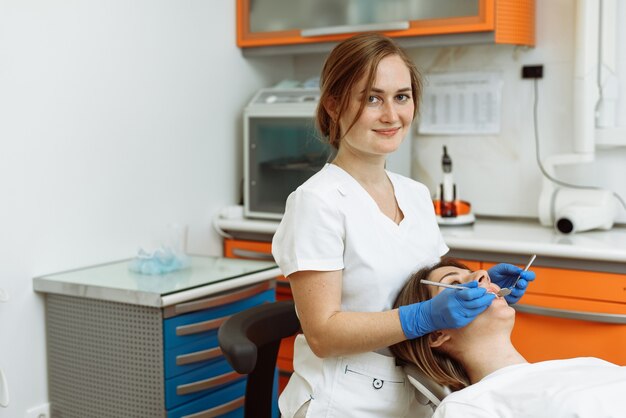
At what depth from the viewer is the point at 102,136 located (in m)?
2.70

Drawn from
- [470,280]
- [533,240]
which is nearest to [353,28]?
[533,240]

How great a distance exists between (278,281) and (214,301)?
0.70m

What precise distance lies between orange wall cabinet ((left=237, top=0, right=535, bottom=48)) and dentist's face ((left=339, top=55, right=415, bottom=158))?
1.26 meters

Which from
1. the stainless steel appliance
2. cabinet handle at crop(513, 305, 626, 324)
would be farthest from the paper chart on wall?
cabinet handle at crop(513, 305, 626, 324)

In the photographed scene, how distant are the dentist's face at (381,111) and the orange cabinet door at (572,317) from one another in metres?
1.12

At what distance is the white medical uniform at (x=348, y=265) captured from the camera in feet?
5.35

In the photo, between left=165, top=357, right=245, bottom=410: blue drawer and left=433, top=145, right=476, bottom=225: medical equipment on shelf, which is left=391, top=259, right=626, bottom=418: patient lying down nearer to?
left=165, top=357, right=245, bottom=410: blue drawer

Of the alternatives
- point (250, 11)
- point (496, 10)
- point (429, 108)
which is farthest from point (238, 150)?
point (496, 10)

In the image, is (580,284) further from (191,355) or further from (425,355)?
(191,355)

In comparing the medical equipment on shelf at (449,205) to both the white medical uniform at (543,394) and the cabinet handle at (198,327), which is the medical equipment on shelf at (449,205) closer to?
the cabinet handle at (198,327)

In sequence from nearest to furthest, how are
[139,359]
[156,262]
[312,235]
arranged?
[312,235]
[139,359]
[156,262]

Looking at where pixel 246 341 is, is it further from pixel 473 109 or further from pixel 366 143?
pixel 473 109

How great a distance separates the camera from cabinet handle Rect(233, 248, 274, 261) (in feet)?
10.3

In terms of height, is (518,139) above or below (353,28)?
below
